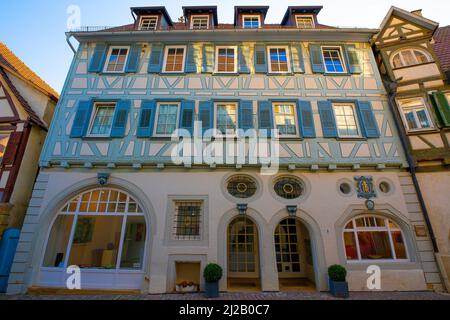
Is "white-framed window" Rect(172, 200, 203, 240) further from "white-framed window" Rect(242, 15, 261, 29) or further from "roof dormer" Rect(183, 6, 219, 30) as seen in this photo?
"white-framed window" Rect(242, 15, 261, 29)

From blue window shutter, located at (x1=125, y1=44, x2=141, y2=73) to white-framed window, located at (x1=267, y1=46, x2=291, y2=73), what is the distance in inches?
240

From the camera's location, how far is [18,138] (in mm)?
7828

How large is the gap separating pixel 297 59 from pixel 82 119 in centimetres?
963

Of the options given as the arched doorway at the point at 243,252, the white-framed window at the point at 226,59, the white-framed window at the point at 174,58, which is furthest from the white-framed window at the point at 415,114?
the white-framed window at the point at 174,58

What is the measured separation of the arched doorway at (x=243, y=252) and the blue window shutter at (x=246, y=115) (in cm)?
377

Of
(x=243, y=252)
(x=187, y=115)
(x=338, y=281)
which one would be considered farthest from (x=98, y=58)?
(x=338, y=281)

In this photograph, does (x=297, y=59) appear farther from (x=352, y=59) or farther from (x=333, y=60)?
(x=352, y=59)

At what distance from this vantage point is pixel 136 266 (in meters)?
6.94

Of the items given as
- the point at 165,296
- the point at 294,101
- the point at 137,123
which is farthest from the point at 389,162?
the point at 137,123

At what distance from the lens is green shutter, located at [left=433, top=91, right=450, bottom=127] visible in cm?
739

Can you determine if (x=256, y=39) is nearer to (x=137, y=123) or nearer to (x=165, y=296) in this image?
(x=137, y=123)

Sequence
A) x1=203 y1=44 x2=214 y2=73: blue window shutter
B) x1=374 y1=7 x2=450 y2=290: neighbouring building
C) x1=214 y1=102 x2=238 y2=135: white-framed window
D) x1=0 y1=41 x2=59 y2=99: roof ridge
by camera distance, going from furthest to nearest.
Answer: x1=0 y1=41 x2=59 y2=99: roof ridge, x1=203 y1=44 x2=214 y2=73: blue window shutter, x1=214 y1=102 x2=238 y2=135: white-framed window, x1=374 y1=7 x2=450 y2=290: neighbouring building

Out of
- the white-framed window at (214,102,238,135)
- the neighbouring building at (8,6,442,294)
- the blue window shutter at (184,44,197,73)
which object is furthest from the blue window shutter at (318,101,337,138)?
the blue window shutter at (184,44,197,73)

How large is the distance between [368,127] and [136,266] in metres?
10.2
